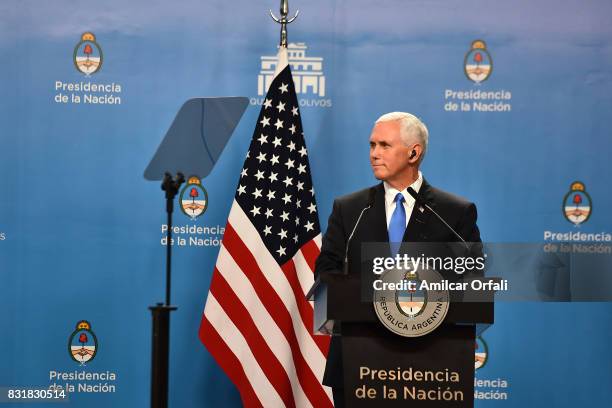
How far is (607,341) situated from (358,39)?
2.29 metres

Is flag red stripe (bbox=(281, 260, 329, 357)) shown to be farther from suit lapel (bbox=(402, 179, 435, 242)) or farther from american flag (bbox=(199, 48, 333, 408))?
suit lapel (bbox=(402, 179, 435, 242))

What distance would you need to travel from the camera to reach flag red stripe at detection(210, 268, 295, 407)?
170 inches

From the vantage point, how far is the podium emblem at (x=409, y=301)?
2568mm

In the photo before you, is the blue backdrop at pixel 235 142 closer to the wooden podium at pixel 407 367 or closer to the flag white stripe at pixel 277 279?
the flag white stripe at pixel 277 279

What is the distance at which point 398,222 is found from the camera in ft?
10.5

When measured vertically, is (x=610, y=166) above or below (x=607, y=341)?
above

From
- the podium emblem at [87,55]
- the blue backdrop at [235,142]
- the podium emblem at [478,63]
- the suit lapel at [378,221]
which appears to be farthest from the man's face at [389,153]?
the podium emblem at [87,55]

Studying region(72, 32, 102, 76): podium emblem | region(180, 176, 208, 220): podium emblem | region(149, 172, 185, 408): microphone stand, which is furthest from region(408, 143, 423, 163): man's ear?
A: region(72, 32, 102, 76): podium emblem

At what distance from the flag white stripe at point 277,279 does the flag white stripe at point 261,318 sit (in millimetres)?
100

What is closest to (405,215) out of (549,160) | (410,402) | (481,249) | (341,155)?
(481,249)

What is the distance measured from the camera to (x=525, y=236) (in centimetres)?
469

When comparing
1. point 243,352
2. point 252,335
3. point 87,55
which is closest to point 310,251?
point 252,335

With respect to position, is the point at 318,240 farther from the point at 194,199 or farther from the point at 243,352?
the point at 194,199

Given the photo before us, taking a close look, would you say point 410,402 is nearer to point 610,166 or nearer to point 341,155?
point 341,155
